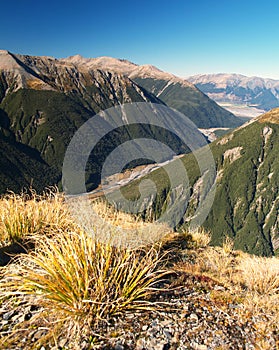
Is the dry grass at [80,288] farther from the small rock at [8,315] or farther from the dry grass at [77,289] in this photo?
the small rock at [8,315]

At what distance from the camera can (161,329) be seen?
436 centimetres

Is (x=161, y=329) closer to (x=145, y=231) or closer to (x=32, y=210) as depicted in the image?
(x=145, y=231)

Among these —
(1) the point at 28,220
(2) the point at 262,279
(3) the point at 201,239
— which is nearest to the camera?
(2) the point at 262,279

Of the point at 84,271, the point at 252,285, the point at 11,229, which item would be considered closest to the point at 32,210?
the point at 11,229

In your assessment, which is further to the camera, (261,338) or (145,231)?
(145,231)

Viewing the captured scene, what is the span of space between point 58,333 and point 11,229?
12.5 feet

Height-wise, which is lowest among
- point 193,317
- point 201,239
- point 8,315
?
point 201,239

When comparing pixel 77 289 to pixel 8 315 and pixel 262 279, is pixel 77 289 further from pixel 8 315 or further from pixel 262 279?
pixel 262 279

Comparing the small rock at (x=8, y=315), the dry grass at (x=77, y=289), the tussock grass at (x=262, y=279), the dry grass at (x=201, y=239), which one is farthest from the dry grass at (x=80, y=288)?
the dry grass at (x=201, y=239)

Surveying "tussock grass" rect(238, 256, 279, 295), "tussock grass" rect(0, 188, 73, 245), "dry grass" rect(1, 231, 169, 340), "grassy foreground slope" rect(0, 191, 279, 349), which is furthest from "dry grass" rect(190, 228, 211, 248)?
"dry grass" rect(1, 231, 169, 340)

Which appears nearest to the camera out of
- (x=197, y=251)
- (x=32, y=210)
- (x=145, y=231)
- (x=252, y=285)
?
(x=252, y=285)

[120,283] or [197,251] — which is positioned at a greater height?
[120,283]

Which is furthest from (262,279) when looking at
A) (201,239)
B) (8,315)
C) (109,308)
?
(8,315)

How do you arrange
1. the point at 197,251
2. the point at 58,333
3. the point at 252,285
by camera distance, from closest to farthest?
the point at 58,333 < the point at 252,285 < the point at 197,251
